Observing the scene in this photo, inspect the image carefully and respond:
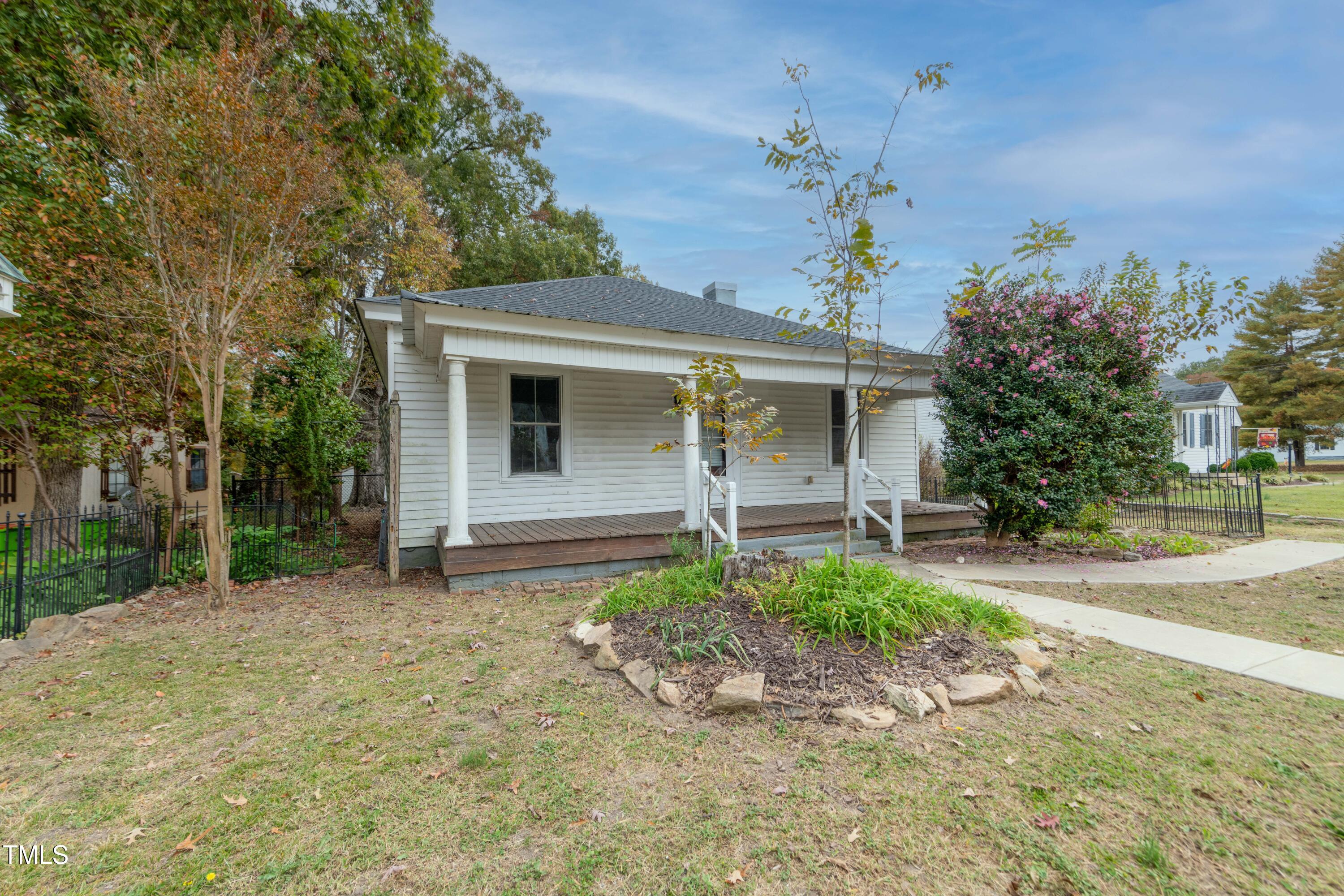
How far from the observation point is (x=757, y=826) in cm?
233

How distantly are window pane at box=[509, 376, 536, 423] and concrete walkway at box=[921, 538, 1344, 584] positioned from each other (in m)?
6.09

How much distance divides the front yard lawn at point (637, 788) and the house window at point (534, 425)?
191 inches

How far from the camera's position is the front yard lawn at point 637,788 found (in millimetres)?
2084

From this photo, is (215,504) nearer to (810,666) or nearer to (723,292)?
(810,666)

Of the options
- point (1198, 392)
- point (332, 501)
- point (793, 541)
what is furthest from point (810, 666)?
point (1198, 392)

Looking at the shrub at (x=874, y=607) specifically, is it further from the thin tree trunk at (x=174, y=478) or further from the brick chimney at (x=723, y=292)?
the brick chimney at (x=723, y=292)

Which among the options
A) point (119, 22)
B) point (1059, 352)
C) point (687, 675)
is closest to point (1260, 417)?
point (1059, 352)

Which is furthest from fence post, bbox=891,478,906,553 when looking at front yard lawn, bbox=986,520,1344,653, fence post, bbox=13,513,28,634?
fence post, bbox=13,513,28,634

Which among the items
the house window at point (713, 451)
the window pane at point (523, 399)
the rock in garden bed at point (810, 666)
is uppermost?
the window pane at point (523, 399)

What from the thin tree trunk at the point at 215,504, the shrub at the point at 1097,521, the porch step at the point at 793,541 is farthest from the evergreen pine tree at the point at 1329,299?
the thin tree trunk at the point at 215,504

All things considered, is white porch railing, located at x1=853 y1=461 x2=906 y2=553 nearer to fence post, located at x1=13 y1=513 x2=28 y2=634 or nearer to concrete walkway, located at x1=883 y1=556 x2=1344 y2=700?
concrete walkway, located at x1=883 y1=556 x2=1344 y2=700

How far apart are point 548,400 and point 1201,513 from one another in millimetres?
12082

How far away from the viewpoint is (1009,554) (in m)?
8.20

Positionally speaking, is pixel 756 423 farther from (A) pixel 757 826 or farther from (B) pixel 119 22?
(B) pixel 119 22
